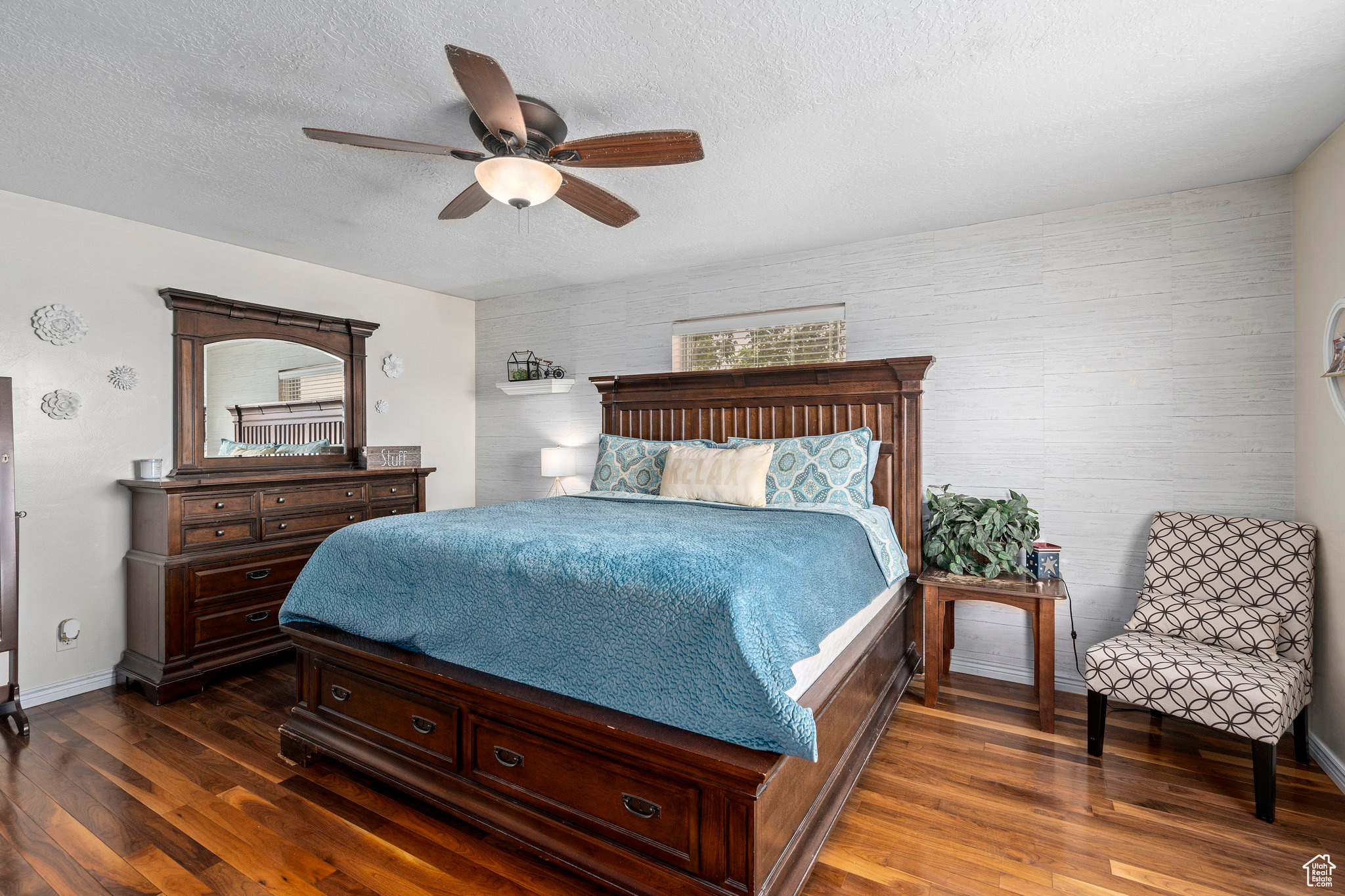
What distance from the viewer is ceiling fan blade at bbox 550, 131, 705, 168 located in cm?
196

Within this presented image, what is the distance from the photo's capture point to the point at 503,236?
143 inches

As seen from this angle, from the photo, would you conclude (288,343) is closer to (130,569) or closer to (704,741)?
(130,569)

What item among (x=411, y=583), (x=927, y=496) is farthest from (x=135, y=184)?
(x=927, y=496)

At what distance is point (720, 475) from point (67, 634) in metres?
3.42

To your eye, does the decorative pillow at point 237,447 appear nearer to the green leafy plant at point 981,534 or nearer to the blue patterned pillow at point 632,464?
the blue patterned pillow at point 632,464

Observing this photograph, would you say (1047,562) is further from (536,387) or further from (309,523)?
(309,523)

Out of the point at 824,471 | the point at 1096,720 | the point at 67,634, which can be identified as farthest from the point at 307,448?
the point at 1096,720

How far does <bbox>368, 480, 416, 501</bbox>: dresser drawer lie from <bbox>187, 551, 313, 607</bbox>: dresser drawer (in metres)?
0.56

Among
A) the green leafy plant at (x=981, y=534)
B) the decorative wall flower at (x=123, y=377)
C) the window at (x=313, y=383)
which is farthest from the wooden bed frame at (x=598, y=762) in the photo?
the window at (x=313, y=383)

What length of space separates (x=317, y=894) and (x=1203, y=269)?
4.23 m

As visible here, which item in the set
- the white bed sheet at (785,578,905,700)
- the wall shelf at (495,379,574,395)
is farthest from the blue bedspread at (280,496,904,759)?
the wall shelf at (495,379,574,395)

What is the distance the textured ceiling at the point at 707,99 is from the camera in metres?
1.76

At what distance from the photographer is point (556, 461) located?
15.0 ft

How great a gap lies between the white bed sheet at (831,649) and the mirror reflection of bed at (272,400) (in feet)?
12.1
